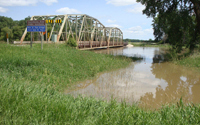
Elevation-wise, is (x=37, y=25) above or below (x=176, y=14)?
below

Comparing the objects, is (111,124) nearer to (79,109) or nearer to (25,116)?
(79,109)

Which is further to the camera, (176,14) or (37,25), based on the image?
(176,14)

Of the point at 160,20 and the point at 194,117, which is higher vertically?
the point at 160,20

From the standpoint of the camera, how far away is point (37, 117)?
10.8 ft

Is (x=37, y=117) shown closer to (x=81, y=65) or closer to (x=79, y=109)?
(x=79, y=109)

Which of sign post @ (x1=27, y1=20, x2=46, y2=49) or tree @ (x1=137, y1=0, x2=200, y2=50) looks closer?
sign post @ (x1=27, y1=20, x2=46, y2=49)

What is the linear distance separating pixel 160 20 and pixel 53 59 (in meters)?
13.1

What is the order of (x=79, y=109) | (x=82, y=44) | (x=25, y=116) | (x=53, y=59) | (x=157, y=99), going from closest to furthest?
(x=25, y=116) < (x=79, y=109) < (x=157, y=99) < (x=53, y=59) < (x=82, y=44)

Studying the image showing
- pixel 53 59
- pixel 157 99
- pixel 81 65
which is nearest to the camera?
pixel 157 99

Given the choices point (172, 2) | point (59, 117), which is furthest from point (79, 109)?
point (172, 2)

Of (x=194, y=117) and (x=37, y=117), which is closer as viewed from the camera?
(x=37, y=117)

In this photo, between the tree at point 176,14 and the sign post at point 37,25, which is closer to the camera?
the sign post at point 37,25

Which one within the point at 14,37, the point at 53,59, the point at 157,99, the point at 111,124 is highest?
the point at 14,37

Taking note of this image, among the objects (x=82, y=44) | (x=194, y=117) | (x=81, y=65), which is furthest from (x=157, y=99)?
(x=82, y=44)
